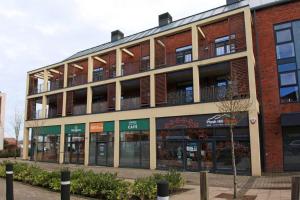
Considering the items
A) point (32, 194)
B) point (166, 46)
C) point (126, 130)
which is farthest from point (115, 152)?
point (32, 194)

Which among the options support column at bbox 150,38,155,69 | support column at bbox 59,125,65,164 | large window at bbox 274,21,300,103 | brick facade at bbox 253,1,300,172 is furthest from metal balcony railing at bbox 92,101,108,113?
large window at bbox 274,21,300,103

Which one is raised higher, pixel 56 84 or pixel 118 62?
pixel 118 62

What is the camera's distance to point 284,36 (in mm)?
19000

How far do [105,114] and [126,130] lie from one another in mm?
2615

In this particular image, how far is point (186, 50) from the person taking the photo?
22688mm

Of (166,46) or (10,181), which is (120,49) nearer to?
(166,46)

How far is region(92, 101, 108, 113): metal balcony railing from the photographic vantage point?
25.6m

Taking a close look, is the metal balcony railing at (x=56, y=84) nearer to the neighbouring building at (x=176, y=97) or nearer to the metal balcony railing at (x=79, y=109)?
the neighbouring building at (x=176, y=97)

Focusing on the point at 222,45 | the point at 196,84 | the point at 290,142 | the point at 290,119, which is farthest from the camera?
the point at 222,45

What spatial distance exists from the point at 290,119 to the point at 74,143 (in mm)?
17705

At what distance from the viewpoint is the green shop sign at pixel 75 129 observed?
26.2 m

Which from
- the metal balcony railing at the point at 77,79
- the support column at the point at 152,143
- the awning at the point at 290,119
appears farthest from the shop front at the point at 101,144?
the awning at the point at 290,119

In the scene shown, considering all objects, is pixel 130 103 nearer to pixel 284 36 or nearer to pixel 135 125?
pixel 135 125

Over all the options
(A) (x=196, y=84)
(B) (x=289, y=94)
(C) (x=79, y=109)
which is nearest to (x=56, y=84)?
(C) (x=79, y=109)
